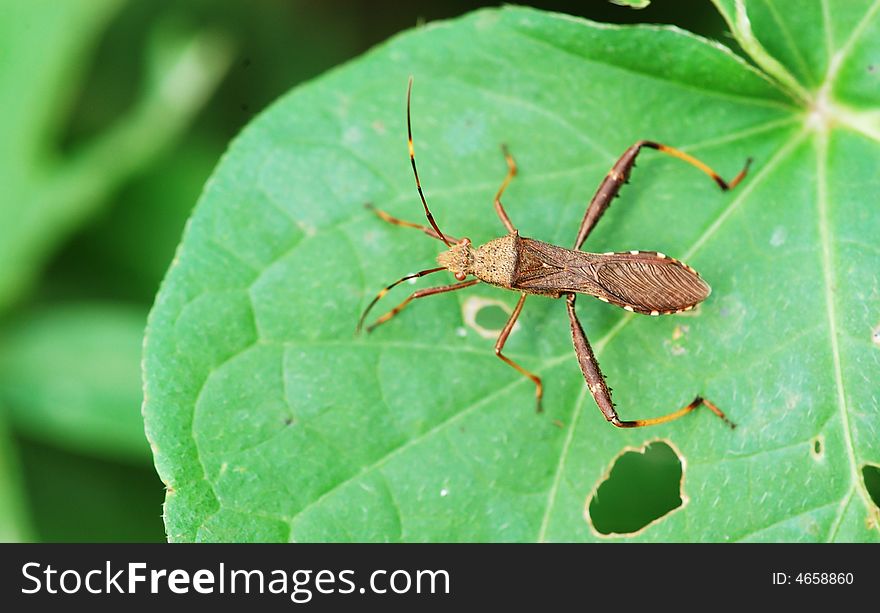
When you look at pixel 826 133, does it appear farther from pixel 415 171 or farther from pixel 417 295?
pixel 417 295

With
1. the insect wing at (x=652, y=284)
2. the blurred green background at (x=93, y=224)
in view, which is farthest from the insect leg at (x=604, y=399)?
the blurred green background at (x=93, y=224)

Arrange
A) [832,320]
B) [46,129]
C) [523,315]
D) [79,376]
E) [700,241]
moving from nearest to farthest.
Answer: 1. [832,320]
2. [700,241]
3. [523,315]
4. [79,376]
5. [46,129]

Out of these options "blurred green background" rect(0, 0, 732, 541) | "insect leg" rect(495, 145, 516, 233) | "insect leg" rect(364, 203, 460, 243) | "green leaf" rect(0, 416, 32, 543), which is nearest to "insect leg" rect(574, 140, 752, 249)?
"insect leg" rect(495, 145, 516, 233)

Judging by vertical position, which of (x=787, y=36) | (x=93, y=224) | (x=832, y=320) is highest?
(x=93, y=224)

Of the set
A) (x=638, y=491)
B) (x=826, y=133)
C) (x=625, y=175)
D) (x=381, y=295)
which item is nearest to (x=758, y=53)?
(x=826, y=133)

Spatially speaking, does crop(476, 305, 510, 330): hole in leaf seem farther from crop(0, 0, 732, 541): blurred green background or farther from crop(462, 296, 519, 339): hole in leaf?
crop(0, 0, 732, 541): blurred green background
